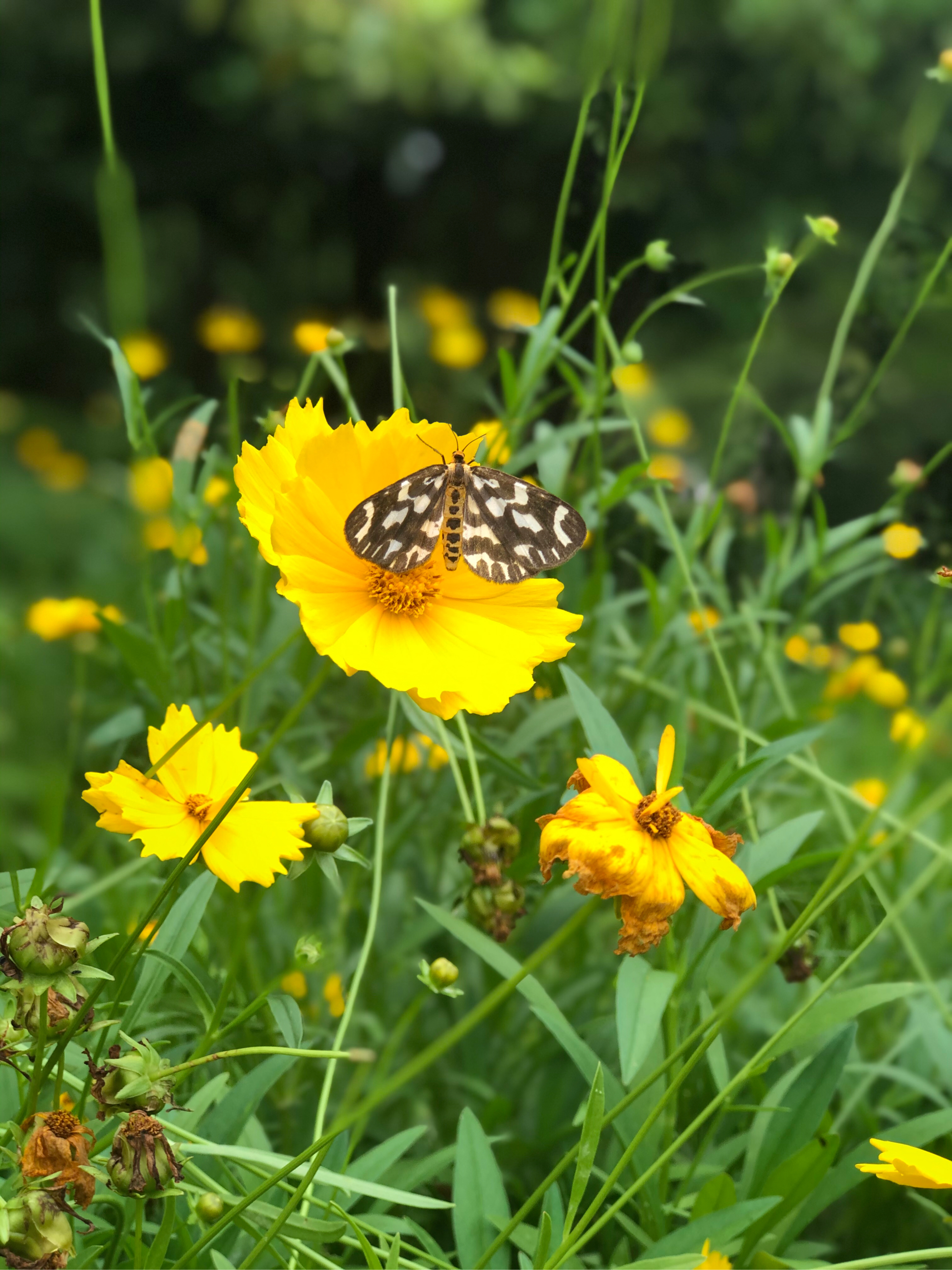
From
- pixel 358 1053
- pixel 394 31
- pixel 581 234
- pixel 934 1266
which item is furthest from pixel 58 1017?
pixel 394 31

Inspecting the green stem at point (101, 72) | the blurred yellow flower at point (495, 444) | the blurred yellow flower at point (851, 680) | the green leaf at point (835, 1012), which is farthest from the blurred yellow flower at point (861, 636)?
the green stem at point (101, 72)

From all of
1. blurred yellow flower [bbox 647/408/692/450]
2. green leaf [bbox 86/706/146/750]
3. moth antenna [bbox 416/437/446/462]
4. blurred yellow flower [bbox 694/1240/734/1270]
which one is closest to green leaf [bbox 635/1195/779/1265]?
blurred yellow flower [bbox 694/1240/734/1270]

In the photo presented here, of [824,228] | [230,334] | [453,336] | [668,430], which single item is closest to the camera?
[824,228]

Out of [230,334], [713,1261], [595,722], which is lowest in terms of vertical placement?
[713,1261]

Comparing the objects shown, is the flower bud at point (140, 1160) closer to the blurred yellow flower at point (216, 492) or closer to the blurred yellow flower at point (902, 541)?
the blurred yellow flower at point (216, 492)

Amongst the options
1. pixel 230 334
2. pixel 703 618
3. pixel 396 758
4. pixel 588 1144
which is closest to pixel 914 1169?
pixel 588 1144

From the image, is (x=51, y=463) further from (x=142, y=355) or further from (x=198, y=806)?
(x=198, y=806)
